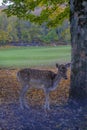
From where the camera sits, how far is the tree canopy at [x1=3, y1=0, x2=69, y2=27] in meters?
18.6

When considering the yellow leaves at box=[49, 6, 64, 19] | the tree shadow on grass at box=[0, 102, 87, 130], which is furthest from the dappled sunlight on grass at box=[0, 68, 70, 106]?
the yellow leaves at box=[49, 6, 64, 19]

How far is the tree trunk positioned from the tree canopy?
8.22 m

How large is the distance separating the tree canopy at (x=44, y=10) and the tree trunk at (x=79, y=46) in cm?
822

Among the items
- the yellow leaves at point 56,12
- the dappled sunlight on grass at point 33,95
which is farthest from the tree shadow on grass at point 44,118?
the yellow leaves at point 56,12

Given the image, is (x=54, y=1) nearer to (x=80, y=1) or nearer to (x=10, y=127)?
(x=80, y=1)

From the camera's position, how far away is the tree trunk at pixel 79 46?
9820 millimetres

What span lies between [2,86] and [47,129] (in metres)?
6.44

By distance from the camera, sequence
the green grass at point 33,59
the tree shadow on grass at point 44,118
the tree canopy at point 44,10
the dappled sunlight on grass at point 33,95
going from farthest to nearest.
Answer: the green grass at point 33,59
the tree canopy at point 44,10
the dappled sunlight on grass at point 33,95
the tree shadow on grass at point 44,118

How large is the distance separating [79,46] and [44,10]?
10340 millimetres

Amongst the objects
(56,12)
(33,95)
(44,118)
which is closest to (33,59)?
(56,12)

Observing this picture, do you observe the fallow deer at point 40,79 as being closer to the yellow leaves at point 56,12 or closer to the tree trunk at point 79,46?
the tree trunk at point 79,46

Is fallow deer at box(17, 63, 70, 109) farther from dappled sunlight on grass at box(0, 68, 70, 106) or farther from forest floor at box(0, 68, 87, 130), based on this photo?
dappled sunlight on grass at box(0, 68, 70, 106)

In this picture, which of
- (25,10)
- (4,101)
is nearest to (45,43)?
(25,10)

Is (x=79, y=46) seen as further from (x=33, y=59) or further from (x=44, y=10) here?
(x=33, y=59)
